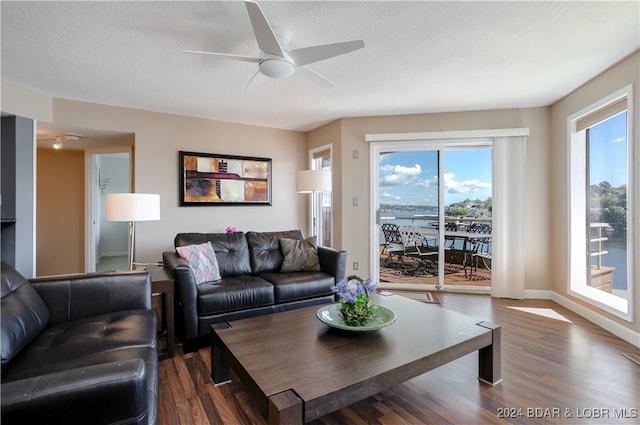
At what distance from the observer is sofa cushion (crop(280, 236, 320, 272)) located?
344 centimetres

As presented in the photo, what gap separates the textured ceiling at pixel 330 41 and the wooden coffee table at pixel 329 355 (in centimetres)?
203

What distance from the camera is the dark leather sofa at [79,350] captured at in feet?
3.14

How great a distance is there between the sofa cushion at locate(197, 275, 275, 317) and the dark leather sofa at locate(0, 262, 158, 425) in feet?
1.50

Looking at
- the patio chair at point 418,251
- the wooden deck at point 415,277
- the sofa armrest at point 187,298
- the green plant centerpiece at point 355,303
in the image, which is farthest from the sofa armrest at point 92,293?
the patio chair at point 418,251

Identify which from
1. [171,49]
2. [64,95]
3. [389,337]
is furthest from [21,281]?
[64,95]

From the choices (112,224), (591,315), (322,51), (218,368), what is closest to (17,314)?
(218,368)

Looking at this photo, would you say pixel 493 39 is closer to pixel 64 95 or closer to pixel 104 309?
pixel 104 309

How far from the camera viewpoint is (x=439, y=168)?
4234 millimetres

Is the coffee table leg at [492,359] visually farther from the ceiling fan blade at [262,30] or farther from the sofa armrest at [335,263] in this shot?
the ceiling fan blade at [262,30]

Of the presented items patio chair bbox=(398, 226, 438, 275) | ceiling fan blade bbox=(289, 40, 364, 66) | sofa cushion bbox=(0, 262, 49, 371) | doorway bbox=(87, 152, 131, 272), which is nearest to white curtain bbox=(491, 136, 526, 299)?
patio chair bbox=(398, 226, 438, 275)

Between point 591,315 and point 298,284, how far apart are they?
3013mm

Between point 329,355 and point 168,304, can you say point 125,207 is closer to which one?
point 168,304

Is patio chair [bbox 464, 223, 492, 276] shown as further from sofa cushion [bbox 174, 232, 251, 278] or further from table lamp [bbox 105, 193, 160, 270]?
table lamp [bbox 105, 193, 160, 270]

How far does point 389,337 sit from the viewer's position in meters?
1.78
